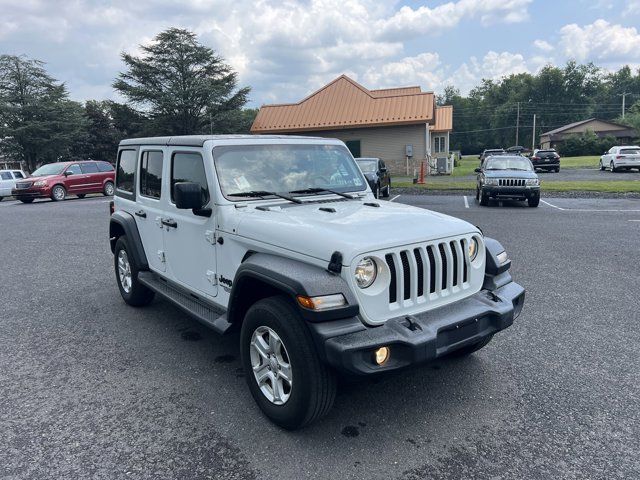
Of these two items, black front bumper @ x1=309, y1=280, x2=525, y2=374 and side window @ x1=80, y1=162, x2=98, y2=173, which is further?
side window @ x1=80, y1=162, x2=98, y2=173

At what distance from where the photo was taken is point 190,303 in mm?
4180

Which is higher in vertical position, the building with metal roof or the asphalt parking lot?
the building with metal roof

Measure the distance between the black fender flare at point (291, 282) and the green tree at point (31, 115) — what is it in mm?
38871

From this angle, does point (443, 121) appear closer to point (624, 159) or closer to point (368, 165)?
point (624, 159)

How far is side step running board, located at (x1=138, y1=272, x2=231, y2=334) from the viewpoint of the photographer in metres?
3.60

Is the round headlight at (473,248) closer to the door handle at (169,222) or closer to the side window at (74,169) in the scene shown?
the door handle at (169,222)

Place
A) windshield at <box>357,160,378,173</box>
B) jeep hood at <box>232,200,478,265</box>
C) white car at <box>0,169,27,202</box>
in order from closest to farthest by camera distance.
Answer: jeep hood at <box>232,200,478,265</box> < windshield at <box>357,160,378,173</box> < white car at <box>0,169,27,202</box>

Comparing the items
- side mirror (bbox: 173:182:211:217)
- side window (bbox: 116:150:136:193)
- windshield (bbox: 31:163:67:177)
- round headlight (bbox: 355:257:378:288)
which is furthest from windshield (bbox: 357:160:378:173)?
windshield (bbox: 31:163:67:177)

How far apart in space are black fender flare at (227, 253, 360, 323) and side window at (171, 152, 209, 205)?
0.93 meters

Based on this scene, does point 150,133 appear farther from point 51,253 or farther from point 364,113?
point 51,253

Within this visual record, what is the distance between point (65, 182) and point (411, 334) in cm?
2219

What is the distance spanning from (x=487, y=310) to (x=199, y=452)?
2065 mm

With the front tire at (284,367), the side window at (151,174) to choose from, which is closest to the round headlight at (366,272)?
the front tire at (284,367)

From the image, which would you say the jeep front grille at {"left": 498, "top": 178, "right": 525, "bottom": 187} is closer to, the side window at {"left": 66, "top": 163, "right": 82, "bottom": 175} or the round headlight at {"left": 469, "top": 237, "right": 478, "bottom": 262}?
the round headlight at {"left": 469, "top": 237, "right": 478, "bottom": 262}
